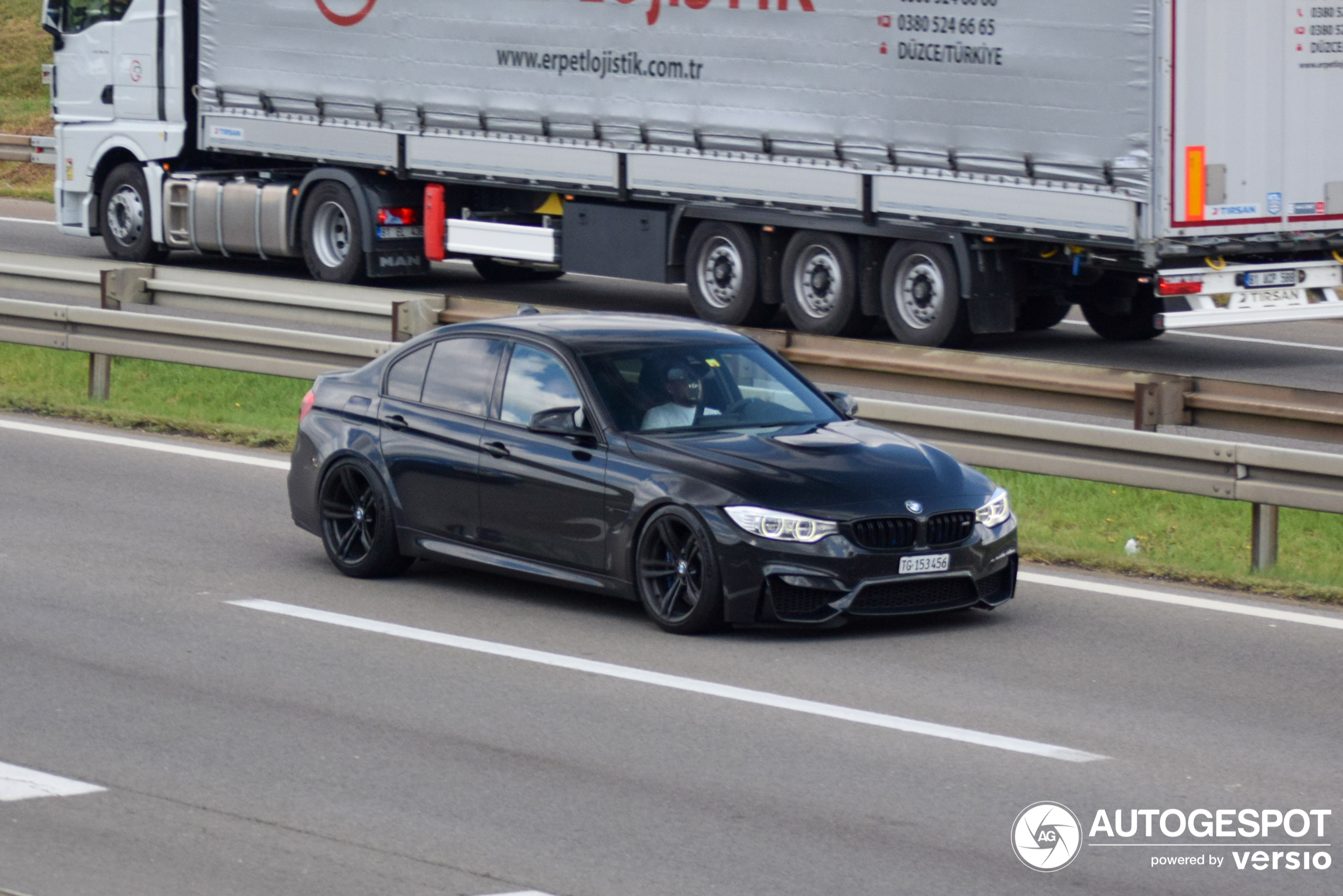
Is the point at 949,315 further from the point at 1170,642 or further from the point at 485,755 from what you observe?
the point at 485,755

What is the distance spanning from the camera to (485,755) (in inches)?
297

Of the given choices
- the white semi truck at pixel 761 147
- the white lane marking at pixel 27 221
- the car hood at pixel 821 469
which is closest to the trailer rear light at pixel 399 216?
the white semi truck at pixel 761 147

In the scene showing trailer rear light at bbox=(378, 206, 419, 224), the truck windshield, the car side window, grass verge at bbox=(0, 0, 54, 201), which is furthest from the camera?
grass verge at bbox=(0, 0, 54, 201)

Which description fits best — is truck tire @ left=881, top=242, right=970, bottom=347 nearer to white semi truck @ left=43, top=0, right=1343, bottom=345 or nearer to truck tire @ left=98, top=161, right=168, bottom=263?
white semi truck @ left=43, top=0, right=1343, bottom=345

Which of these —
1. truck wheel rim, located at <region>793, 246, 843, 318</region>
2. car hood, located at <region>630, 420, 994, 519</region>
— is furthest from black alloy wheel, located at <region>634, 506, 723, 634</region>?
truck wheel rim, located at <region>793, 246, 843, 318</region>

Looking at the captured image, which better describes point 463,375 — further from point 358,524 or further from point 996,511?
point 996,511

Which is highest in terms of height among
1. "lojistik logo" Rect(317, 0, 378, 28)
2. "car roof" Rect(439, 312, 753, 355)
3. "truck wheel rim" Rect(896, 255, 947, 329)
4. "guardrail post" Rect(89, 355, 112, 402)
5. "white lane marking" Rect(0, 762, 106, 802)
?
"lojistik logo" Rect(317, 0, 378, 28)

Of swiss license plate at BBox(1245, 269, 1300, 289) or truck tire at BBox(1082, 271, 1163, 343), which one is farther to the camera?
truck tire at BBox(1082, 271, 1163, 343)

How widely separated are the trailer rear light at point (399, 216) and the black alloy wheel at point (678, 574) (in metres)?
15.2

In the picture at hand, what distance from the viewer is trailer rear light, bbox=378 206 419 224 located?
2417 centimetres

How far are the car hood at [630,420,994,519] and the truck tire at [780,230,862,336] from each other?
395 inches

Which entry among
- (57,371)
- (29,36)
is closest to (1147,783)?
(57,371)

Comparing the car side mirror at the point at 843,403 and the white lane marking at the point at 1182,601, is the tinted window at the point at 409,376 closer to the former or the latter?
the car side mirror at the point at 843,403

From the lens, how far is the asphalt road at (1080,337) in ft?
61.5
